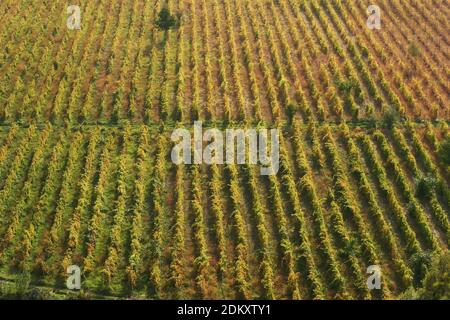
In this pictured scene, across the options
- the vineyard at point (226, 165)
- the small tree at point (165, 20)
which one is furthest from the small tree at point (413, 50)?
the small tree at point (165, 20)

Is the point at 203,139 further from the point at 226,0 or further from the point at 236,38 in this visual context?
the point at 226,0

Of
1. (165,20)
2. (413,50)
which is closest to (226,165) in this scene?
(165,20)

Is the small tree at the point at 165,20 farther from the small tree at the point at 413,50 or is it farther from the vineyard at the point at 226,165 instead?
the small tree at the point at 413,50

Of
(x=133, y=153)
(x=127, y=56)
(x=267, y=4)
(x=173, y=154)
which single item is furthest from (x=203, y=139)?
(x=267, y=4)

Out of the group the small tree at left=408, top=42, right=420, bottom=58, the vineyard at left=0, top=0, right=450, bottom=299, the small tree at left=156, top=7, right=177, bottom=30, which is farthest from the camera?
the small tree at left=156, top=7, right=177, bottom=30

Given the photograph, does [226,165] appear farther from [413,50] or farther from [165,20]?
[413,50]

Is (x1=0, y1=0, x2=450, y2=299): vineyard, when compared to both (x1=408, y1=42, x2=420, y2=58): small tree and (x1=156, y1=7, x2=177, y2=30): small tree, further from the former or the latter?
(x1=156, y1=7, x2=177, y2=30): small tree

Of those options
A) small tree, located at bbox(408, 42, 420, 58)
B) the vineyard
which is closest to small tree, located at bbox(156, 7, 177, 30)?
the vineyard

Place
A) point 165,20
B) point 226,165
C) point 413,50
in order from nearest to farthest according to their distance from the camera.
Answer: point 226,165 → point 413,50 → point 165,20

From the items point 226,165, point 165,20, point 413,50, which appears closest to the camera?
point 226,165
